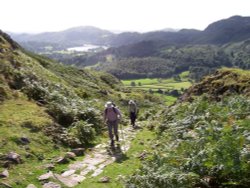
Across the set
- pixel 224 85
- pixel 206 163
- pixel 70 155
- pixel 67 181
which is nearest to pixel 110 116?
pixel 70 155

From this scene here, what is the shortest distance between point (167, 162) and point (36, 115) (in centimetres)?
1079

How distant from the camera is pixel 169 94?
13662 cm

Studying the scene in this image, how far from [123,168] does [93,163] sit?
1426 mm

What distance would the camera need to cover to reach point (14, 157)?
43.5ft

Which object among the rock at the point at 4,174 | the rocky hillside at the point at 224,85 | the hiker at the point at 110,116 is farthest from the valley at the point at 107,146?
the hiker at the point at 110,116

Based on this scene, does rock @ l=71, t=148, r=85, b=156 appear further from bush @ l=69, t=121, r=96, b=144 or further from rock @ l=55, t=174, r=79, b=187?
rock @ l=55, t=174, r=79, b=187

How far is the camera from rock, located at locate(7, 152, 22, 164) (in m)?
13.1

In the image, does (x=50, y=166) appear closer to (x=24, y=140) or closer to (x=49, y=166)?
(x=49, y=166)

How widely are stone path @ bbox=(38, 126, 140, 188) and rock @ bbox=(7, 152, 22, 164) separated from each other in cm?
147

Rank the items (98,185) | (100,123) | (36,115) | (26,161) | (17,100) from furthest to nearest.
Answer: (100,123), (17,100), (36,115), (26,161), (98,185)

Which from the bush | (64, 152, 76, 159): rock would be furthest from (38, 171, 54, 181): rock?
the bush

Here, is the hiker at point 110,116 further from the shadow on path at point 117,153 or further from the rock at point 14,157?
the rock at point 14,157

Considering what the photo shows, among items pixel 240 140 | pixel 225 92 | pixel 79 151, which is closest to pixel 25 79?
pixel 79 151

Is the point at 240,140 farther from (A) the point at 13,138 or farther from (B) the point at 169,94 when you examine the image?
(B) the point at 169,94
